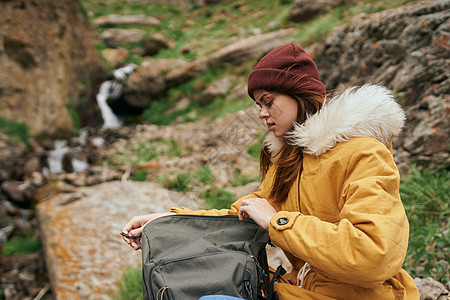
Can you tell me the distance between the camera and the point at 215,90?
10.1 metres

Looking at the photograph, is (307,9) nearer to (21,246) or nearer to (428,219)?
(428,219)

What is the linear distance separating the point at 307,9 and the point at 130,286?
414 inches

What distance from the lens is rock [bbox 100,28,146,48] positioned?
17.1 metres

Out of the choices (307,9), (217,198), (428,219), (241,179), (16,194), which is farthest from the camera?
(307,9)

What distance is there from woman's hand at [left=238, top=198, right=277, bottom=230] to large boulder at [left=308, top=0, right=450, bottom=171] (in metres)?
3.06

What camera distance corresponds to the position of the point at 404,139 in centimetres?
373

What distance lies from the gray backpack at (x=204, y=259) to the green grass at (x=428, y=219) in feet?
5.99

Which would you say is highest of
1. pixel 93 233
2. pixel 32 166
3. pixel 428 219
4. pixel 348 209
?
pixel 348 209

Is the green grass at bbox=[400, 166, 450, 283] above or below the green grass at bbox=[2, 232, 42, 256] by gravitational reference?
above

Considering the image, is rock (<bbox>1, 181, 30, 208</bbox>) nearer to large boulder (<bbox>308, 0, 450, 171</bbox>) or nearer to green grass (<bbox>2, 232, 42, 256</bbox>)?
green grass (<bbox>2, 232, 42, 256</bbox>)

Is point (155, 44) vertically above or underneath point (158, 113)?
above

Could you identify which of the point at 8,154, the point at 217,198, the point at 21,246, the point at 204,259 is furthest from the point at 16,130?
the point at 204,259

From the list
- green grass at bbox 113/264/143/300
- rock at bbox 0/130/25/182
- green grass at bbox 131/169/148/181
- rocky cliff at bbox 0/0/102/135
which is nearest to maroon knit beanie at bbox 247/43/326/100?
green grass at bbox 113/264/143/300

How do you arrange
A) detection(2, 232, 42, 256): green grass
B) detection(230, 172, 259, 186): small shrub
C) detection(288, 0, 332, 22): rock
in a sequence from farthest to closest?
detection(288, 0, 332, 22): rock
detection(230, 172, 259, 186): small shrub
detection(2, 232, 42, 256): green grass
